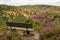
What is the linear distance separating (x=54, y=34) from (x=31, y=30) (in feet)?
6.82

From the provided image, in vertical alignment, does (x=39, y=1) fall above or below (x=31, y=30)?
above

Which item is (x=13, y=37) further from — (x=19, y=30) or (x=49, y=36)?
(x=19, y=30)

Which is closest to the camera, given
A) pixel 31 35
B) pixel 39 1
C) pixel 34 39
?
pixel 34 39

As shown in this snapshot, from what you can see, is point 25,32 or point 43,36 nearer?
point 43,36

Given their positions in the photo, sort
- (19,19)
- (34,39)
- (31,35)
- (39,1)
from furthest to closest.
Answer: (19,19), (39,1), (31,35), (34,39)

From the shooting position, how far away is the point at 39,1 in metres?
10.9

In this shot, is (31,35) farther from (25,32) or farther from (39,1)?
(39,1)

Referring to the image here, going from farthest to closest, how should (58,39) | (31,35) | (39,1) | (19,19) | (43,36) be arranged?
(19,19), (39,1), (31,35), (43,36), (58,39)

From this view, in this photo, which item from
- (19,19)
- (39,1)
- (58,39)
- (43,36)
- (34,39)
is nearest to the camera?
(58,39)

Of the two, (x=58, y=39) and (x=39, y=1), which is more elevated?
(x=39, y=1)

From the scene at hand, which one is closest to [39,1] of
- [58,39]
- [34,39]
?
[34,39]

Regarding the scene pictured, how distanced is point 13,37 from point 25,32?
209 centimetres

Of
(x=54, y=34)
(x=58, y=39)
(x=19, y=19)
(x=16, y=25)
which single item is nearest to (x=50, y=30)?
(x=54, y=34)

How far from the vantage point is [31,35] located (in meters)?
9.80
